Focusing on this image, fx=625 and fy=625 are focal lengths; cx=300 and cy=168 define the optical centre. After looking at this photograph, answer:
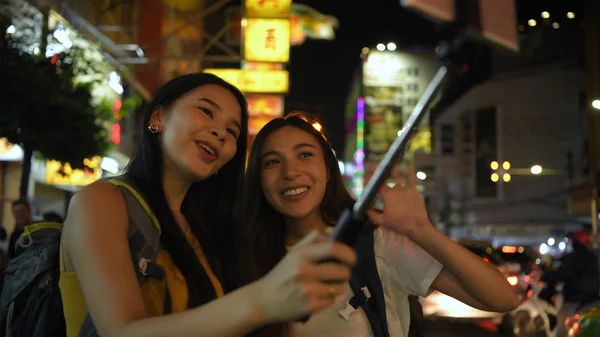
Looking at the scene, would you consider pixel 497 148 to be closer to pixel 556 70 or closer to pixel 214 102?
pixel 556 70

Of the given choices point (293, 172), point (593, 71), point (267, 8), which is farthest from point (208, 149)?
point (593, 71)

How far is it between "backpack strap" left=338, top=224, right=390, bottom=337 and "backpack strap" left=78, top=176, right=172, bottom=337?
71cm

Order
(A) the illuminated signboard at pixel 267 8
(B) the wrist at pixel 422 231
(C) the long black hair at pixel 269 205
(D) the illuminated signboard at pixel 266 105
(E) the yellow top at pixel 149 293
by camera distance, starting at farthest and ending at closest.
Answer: (D) the illuminated signboard at pixel 266 105 < (A) the illuminated signboard at pixel 267 8 < (C) the long black hair at pixel 269 205 < (B) the wrist at pixel 422 231 < (E) the yellow top at pixel 149 293

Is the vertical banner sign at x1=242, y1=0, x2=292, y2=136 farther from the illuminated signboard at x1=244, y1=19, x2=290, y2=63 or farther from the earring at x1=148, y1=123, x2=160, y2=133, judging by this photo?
the earring at x1=148, y1=123, x2=160, y2=133

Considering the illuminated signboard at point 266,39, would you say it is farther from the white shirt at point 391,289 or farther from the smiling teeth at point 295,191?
the white shirt at point 391,289

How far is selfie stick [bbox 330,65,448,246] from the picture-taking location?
113cm

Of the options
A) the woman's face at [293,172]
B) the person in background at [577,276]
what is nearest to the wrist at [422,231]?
the woman's face at [293,172]

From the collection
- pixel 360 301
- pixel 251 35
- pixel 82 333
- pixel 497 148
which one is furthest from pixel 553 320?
pixel 497 148

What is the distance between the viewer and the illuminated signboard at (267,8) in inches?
617

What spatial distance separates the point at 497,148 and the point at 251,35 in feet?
121

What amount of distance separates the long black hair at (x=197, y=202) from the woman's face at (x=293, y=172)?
188mm

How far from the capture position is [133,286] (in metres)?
1.53

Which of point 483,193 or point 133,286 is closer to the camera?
point 133,286

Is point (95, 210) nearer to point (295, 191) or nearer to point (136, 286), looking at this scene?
point (136, 286)
